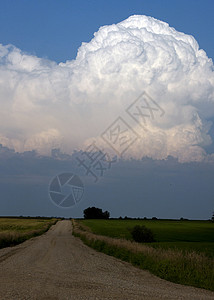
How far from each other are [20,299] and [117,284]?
473 centimetres

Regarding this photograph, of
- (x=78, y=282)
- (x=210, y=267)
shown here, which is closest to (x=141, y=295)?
(x=78, y=282)

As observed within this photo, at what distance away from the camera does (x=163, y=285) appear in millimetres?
13656

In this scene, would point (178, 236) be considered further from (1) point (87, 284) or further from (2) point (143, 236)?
(1) point (87, 284)

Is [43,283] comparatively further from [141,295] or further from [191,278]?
[191,278]

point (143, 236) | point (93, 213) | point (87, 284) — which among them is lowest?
point (87, 284)

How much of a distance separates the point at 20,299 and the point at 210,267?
895cm

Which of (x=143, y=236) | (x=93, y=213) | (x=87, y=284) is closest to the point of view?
(x=87, y=284)

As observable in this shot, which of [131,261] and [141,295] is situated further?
[131,261]

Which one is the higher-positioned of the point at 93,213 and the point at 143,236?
the point at 93,213

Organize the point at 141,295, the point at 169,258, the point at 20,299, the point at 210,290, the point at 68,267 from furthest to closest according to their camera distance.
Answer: the point at 68,267 < the point at 169,258 < the point at 210,290 < the point at 141,295 < the point at 20,299

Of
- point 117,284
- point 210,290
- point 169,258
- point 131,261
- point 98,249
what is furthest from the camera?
point 98,249

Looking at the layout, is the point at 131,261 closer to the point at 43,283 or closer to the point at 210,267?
the point at 210,267

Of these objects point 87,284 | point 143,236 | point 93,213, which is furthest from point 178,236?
point 93,213

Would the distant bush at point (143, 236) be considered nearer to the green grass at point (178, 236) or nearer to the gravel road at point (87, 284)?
the green grass at point (178, 236)
